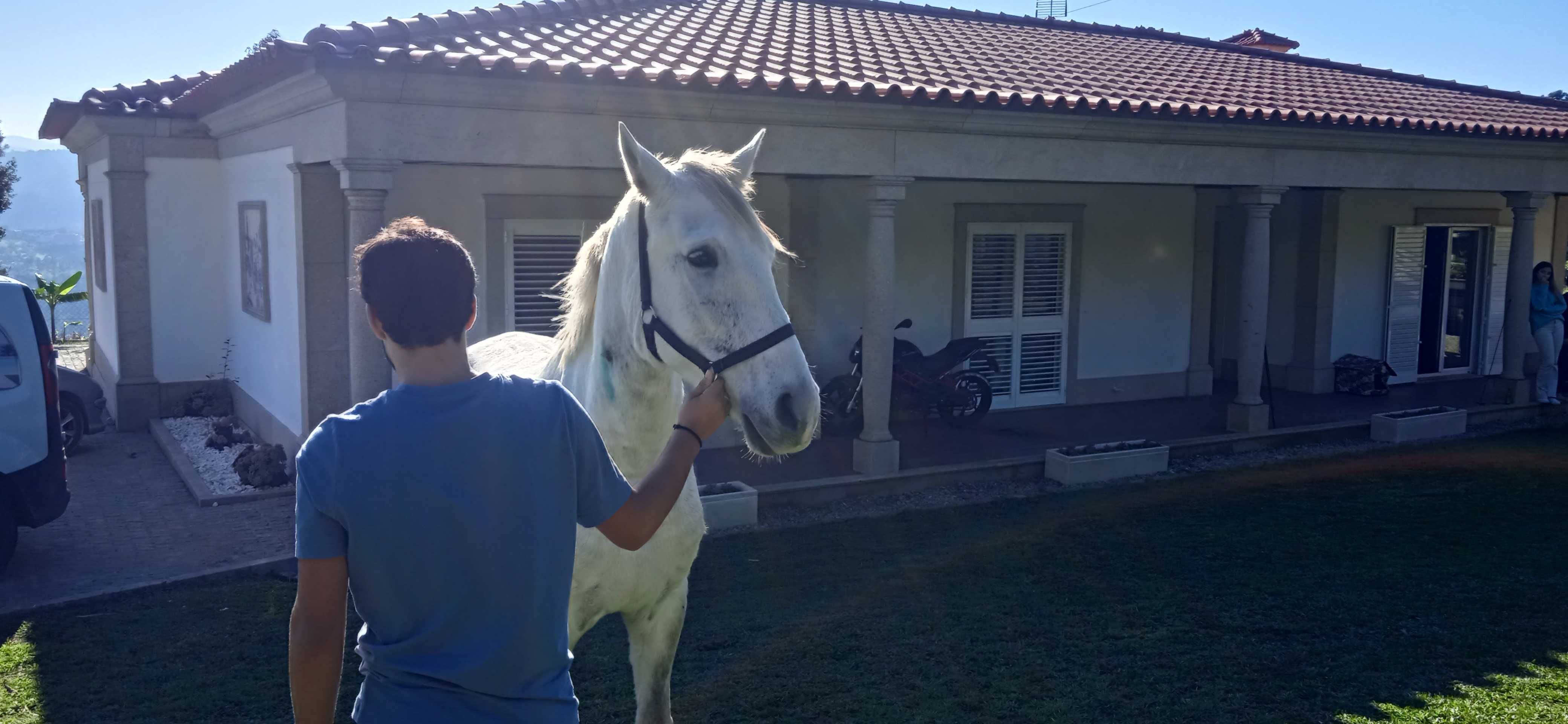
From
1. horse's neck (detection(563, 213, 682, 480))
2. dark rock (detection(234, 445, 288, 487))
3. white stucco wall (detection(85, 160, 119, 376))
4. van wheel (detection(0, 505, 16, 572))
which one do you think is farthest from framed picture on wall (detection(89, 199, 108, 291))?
horse's neck (detection(563, 213, 682, 480))

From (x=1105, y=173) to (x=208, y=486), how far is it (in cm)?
762

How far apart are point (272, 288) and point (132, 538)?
2701 mm

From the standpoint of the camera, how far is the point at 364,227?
6383mm

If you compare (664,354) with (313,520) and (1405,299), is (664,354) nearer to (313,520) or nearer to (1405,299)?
(313,520)

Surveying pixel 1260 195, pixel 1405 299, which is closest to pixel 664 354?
pixel 1260 195

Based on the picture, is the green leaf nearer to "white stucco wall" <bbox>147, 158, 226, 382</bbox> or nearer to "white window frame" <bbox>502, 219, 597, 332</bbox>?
"white stucco wall" <bbox>147, 158, 226, 382</bbox>

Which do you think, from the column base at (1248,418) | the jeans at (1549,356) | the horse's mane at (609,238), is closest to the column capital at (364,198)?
Result: the horse's mane at (609,238)

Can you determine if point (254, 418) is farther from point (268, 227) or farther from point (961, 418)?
point (961, 418)

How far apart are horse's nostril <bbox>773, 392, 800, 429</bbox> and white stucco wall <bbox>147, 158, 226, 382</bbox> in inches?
410

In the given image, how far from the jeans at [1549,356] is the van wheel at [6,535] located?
14.2 m

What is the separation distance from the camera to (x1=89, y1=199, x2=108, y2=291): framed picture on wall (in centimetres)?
1209

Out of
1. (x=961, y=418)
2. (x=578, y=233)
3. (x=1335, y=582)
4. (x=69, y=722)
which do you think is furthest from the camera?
(x=961, y=418)

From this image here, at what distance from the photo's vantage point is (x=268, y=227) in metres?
9.17

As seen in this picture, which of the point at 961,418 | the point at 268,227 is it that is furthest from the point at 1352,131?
the point at 268,227
